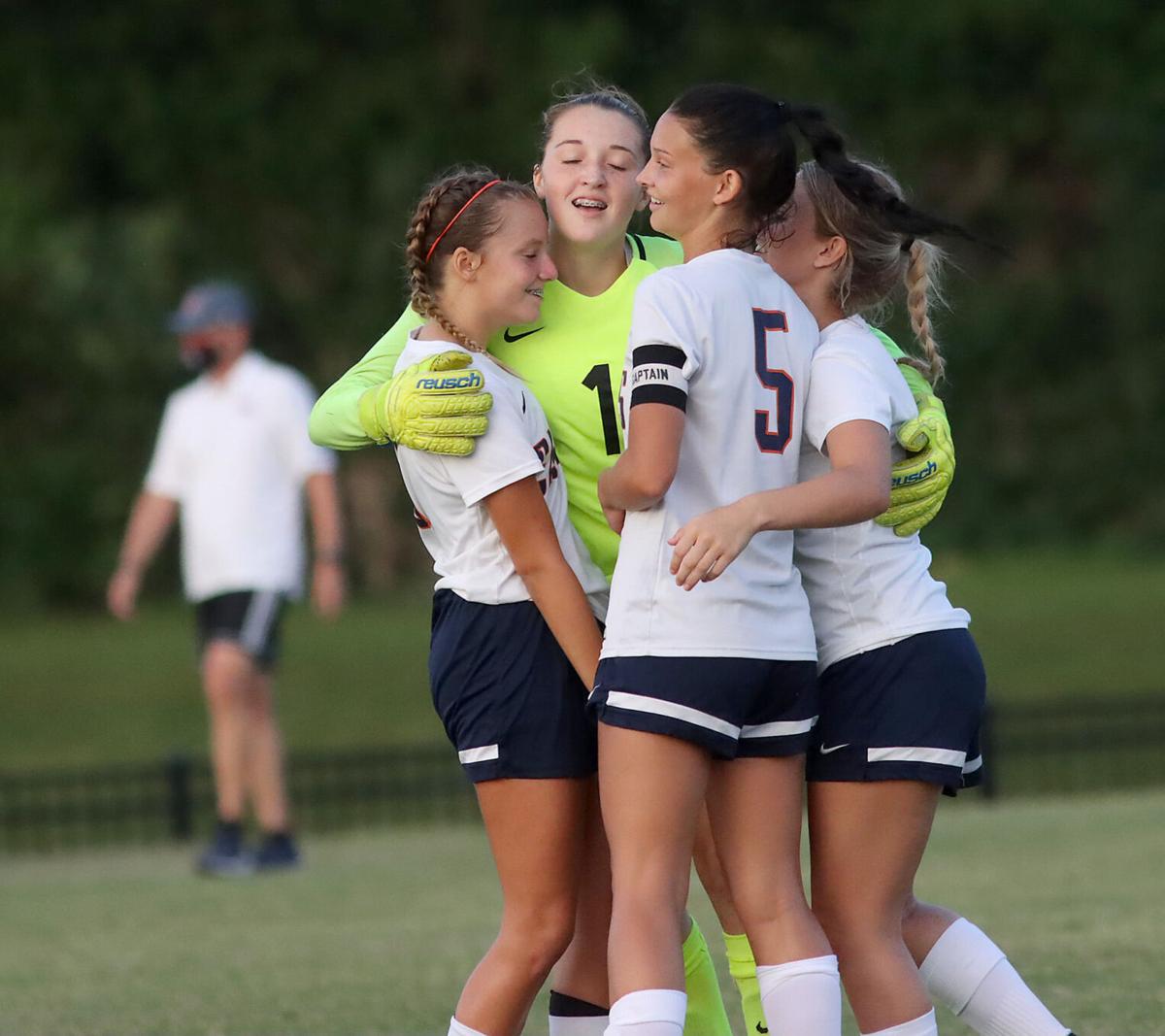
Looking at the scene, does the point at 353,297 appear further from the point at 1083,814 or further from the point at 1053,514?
the point at 1083,814

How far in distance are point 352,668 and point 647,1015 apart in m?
12.2

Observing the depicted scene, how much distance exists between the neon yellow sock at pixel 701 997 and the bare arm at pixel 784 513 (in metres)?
0.96

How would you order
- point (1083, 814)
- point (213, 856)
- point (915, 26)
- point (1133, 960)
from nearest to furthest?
point (1133, 960) < point (213, 856) < point (1083, 814) < point (915, 26)

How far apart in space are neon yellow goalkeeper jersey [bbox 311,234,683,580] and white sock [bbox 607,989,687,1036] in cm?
83

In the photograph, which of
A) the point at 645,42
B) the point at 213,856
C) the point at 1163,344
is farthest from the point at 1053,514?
the point at 213,856

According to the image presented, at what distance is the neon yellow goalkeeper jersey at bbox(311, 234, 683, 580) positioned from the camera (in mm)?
3688

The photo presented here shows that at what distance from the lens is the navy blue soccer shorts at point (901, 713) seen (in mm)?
3377

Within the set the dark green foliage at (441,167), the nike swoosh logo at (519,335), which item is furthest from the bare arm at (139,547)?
the dark green foliage at (441,167)

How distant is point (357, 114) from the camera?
19641mm

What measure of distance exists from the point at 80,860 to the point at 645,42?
12527 mm

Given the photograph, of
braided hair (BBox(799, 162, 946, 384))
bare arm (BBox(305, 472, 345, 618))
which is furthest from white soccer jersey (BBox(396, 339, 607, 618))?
bare arm (BBox(305, 472, 345, 618))

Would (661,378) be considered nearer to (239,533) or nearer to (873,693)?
(873,693)

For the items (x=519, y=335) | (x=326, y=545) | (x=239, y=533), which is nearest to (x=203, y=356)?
(x=239, y=533)

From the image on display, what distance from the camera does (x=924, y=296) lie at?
141 inches
